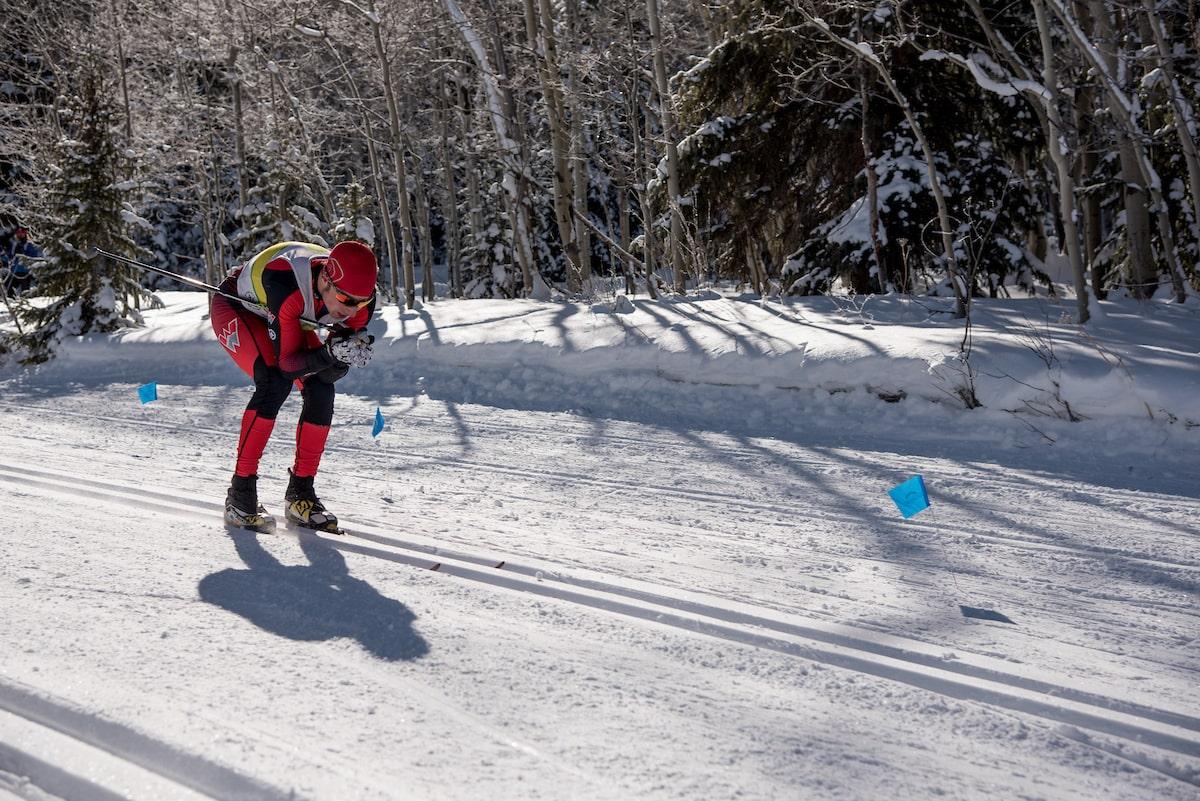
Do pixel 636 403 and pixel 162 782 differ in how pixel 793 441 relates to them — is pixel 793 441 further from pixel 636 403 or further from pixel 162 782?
pixel 162 782

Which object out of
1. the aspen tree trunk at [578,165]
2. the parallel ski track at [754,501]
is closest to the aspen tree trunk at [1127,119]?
the parallel ski track at [754,501]

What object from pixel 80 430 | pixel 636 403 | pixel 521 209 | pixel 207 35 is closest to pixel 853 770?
pixel 636 403

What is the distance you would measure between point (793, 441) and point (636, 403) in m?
1.77

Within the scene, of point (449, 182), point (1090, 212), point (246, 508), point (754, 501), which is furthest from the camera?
point (449, 182)

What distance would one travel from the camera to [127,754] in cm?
258

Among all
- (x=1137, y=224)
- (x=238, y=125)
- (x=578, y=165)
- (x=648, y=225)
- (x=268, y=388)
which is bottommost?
(x=268, y=388)

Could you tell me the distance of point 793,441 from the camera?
6594 millimetres

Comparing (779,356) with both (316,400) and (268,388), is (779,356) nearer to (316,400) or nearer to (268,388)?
(316,400)

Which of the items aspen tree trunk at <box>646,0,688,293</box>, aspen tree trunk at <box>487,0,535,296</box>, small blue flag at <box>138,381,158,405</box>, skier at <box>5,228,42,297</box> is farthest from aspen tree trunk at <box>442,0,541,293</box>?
small blue flag at <box>138,381,158,405</box>

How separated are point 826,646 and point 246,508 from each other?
119 inches

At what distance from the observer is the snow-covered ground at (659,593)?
102 inches

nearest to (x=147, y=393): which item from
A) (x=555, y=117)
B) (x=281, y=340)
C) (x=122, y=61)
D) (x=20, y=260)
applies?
(x=281, y=340)

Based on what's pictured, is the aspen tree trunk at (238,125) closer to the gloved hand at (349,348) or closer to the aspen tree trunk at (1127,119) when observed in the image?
the aspen tree trunk at (1127,119)

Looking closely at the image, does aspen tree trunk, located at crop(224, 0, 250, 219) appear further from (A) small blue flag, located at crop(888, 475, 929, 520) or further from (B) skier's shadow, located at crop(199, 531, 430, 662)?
(A) small blue flag, located at crop(888, 475, 929, 520)
